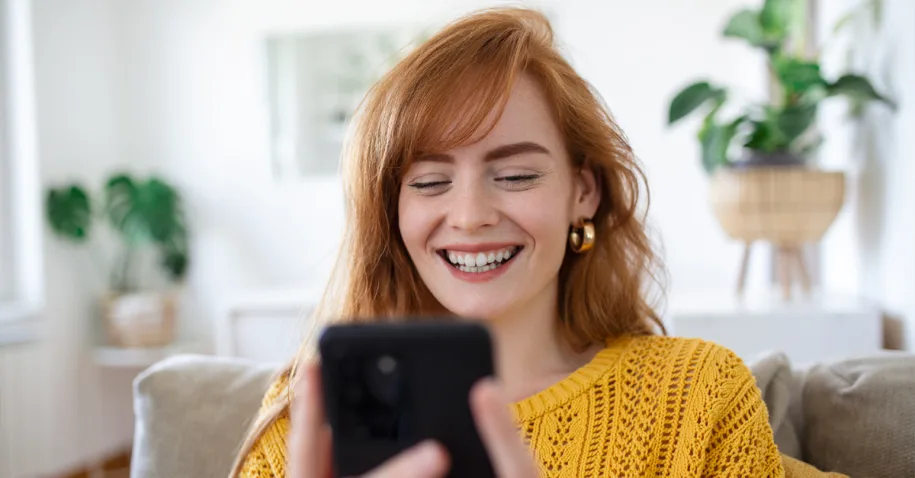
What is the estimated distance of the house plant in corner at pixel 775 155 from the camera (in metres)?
1.94

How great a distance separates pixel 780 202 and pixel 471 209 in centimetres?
130

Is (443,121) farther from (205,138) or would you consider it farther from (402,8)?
(205,138)

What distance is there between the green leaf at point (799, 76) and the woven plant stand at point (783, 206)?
0.20 metres

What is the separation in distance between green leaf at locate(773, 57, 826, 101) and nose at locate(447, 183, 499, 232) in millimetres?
1215

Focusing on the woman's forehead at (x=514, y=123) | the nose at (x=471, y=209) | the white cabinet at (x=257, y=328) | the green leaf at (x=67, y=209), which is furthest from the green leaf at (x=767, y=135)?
the green leaf at (x=67, y=209)

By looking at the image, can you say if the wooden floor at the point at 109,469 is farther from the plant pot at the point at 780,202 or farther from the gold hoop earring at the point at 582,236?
the gold hoop earring at the point at 582,236

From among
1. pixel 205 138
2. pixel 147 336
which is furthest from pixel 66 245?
pixel 205 138

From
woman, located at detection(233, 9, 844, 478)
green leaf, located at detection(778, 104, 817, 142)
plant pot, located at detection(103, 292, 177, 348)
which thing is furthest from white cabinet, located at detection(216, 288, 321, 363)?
woman, located at detection(233, 9, 844, 478)

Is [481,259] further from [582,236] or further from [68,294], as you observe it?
[68,294]

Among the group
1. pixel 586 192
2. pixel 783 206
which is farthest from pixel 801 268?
pixel 586 192

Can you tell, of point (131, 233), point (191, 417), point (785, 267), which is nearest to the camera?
point (191, 417)

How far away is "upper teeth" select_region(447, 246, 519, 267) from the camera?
0.99 metres

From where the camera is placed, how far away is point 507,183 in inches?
39.4

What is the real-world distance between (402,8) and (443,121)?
264 cm
